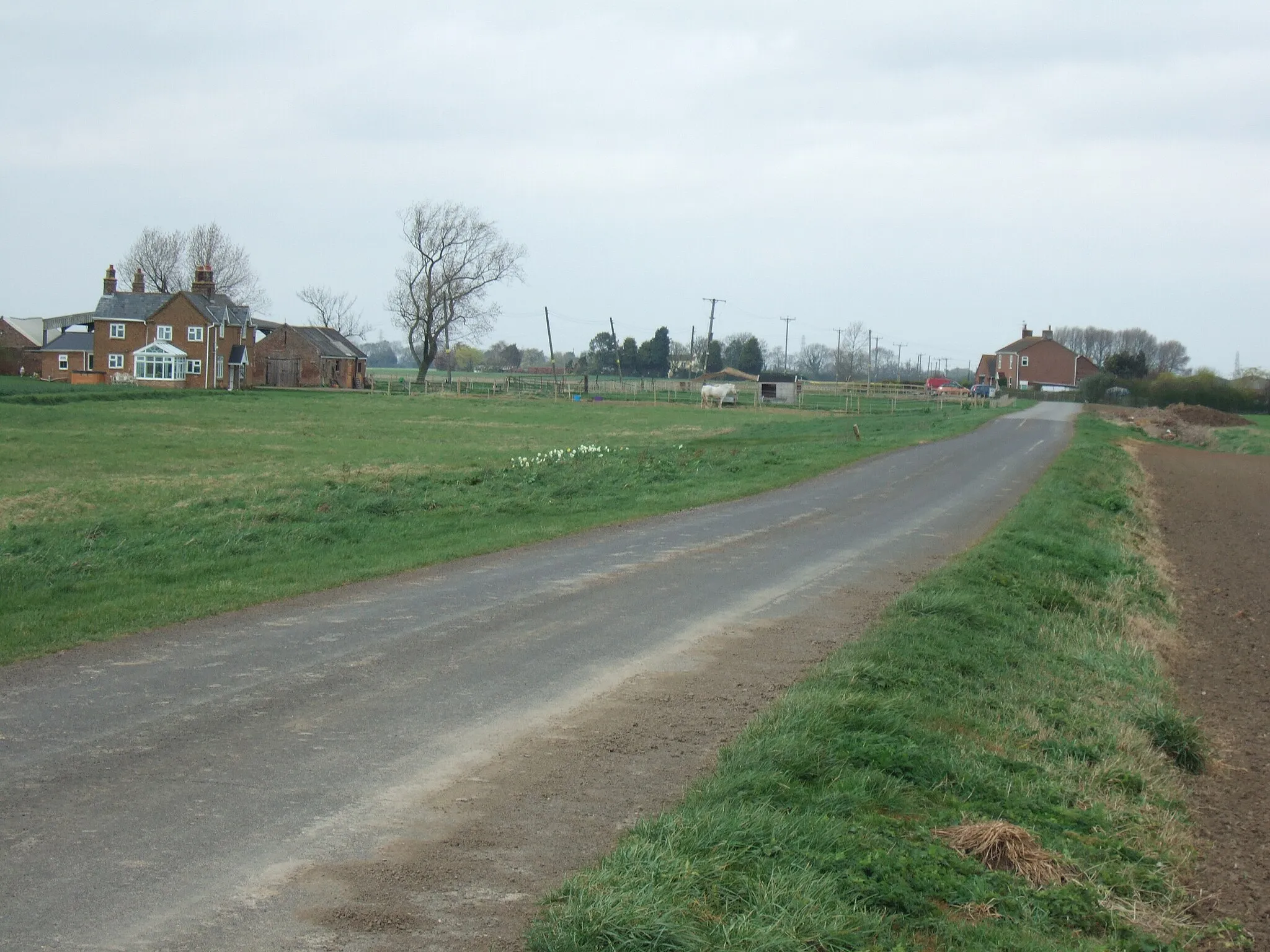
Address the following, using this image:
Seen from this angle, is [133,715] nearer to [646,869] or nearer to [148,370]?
[646,869]

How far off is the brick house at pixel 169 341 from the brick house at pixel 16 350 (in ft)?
20.5

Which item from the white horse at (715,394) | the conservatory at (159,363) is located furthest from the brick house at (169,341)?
the white horse at (715,394)

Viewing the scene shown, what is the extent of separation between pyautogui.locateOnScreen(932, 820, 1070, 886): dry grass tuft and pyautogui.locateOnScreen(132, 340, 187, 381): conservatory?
8812 centimetres

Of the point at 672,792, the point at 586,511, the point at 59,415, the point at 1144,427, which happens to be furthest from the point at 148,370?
the point at 672,792

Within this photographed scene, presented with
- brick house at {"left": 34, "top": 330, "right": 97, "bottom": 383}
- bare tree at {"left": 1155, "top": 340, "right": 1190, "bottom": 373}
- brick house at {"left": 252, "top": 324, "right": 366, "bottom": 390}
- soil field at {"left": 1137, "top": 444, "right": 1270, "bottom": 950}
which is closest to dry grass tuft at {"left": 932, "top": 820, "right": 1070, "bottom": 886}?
soil field at {"left": 1137, "top": 444, "right": 1270, "bottom": 950}

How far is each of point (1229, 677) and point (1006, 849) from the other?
7.20m

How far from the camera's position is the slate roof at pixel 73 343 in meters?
92.0

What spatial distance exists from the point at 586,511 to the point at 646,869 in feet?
47.8

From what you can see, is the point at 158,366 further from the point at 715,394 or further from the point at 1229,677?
the point at 1229,677

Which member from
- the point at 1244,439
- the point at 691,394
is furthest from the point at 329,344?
the point at 1244,439

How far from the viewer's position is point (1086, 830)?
6.99 m

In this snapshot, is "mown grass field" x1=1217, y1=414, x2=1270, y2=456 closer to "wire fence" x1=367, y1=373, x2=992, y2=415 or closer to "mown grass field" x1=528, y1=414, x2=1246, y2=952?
"wire fence" x1=367, y1=373, x2=992, y2=415

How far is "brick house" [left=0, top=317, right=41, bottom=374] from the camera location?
89.9 meters

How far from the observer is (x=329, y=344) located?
4112 inches
